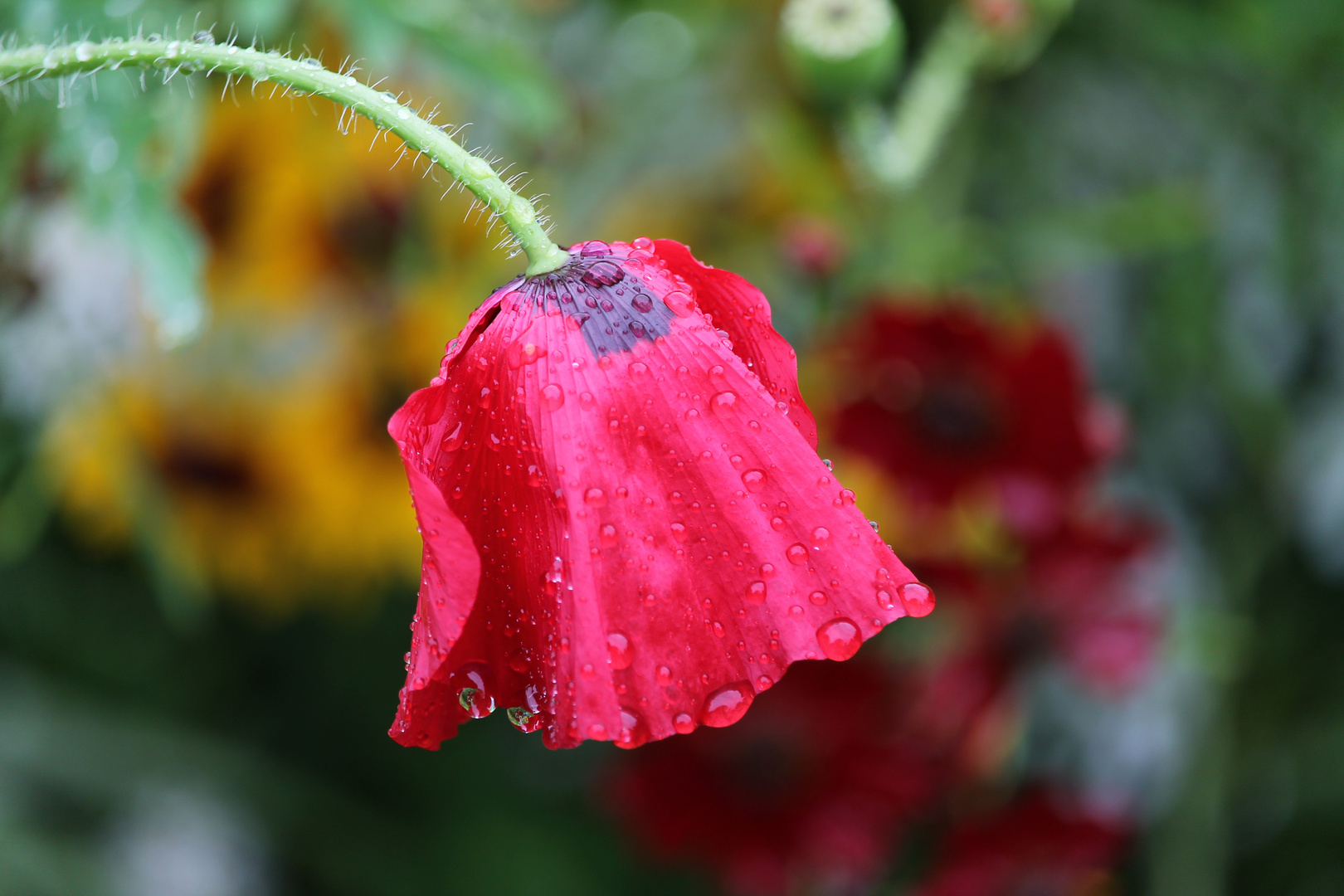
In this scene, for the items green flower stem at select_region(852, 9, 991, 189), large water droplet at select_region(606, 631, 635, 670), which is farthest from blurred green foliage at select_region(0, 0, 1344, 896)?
large water droplet at select_region(606, 631, 635, 670)

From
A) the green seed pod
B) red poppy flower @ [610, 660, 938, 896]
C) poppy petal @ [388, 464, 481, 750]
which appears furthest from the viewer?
red poppy flower @ [610, 660, 938, 896]

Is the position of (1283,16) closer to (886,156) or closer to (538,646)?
(886,156)

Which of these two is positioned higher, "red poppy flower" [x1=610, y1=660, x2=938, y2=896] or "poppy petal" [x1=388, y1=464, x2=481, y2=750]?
"red poppy flower" [x1=610, y1=660, x2=938, y2=896]

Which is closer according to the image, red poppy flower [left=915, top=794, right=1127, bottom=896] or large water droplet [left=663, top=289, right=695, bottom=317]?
large water droplet [left=663, top=289, right=695, bottom=317]

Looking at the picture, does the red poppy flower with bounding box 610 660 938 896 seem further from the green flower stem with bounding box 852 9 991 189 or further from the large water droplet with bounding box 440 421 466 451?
the large water droplet with bounding box 440 421 466 451

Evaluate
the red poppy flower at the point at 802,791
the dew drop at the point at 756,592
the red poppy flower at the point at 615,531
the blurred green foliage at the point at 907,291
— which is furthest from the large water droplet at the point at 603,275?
the red poppy flower at the point at 802,791

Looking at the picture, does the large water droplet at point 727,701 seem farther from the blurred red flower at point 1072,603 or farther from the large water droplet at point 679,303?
the blurred red flower at point 1072,603

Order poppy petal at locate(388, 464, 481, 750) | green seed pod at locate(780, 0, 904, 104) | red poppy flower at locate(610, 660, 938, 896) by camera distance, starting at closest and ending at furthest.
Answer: poppy petal at locate(388, 464, 481, 750) → green seed pod at locate(780, 0, 904, 104) → red poppy flower at locate(610, 660, 938, 896)


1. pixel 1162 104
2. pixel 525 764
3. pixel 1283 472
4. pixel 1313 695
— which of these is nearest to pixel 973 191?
pixel 1162 104
